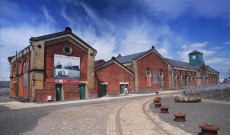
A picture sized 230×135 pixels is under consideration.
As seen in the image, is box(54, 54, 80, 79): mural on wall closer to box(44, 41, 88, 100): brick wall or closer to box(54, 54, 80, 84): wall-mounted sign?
box(54, 54, 80, 84): wall-mounted sign

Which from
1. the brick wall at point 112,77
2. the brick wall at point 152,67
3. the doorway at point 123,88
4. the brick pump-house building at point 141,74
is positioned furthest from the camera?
the brick wall at point 152,67

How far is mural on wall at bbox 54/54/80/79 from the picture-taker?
82.7ft

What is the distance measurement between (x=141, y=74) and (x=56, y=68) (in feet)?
64.8

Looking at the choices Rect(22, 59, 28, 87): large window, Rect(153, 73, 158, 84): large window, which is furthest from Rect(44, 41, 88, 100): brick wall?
Rect(153, 73, 158, 84): large window

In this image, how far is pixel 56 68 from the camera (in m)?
25.1

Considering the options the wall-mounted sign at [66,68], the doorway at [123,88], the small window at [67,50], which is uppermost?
the small window at [67,50]

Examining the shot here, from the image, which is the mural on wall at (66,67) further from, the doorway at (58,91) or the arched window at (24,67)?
the arched window at (24,67)

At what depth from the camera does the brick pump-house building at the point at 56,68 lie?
23438mm

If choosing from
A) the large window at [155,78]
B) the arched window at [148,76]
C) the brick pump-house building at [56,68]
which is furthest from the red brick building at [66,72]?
the large window at [155,78]

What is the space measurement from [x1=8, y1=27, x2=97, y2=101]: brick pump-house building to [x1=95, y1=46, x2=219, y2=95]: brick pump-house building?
373 cm

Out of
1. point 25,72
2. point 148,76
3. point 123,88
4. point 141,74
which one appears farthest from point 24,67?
point 148,76

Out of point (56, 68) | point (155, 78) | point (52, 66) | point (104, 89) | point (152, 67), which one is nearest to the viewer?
point (52, 66)

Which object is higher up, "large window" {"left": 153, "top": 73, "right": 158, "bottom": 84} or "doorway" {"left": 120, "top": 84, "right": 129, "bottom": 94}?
"large window" {"left": 153, "top": 73, "right": 158, "bottom": 84}

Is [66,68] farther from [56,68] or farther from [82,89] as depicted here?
[82,89]
